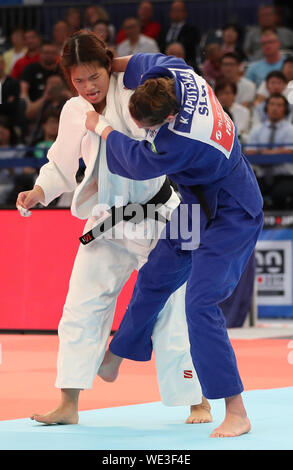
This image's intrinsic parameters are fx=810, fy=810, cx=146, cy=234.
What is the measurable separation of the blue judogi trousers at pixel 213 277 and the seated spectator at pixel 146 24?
28.6ft

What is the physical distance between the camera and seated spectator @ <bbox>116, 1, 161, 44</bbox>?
11719 mm

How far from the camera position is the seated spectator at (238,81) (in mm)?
9984

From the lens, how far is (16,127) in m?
10.2

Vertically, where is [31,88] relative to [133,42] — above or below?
below

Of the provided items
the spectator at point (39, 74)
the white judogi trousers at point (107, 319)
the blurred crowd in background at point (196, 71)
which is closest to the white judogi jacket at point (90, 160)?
the white judogi trousers at point (107, 319)

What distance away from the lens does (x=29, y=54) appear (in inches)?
456

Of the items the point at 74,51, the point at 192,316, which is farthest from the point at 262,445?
the point at 74,51

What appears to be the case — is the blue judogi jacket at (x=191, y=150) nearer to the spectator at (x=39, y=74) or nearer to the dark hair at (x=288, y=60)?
the dark hair at (x=288, y=60)

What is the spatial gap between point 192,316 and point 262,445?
567 millimetres

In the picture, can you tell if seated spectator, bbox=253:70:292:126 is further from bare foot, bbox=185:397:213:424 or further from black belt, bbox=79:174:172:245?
bare foot, bbox=185:397:213:424

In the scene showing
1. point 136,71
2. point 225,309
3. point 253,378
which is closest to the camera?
point 136,71

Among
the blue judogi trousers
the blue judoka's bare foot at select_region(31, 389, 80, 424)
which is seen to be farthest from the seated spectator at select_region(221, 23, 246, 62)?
the blue judoka's bare foot at select_region(31, 389, 80, 424)
